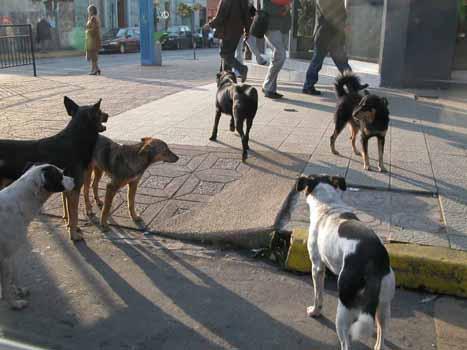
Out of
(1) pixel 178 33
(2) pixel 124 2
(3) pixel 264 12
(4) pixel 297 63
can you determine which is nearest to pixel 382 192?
(3) pixel 264 12

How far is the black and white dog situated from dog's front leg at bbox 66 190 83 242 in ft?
7.54

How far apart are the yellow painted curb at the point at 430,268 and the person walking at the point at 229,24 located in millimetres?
6525

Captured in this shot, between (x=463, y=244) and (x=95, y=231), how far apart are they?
11.3ft

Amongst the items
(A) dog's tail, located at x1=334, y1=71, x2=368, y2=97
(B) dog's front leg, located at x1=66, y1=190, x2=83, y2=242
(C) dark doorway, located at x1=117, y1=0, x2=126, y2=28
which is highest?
(C) dark doorway, located at x1=117, y1=0, x2=126, y2=28

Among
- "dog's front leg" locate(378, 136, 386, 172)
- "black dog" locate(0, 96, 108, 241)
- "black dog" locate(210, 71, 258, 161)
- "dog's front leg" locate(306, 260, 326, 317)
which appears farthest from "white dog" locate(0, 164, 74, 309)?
"dog's front leg" locate(378, 136, 386, 172)

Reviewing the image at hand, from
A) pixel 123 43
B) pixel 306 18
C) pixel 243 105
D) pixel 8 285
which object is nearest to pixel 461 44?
pixel 306 18

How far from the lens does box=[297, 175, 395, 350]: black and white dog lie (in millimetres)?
2787

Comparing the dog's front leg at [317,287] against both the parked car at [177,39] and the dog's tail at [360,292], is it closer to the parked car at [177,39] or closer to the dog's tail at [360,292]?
the dog's tail at [360,292]

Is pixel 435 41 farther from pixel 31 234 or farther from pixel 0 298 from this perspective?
pixel 0 298

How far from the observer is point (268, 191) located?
554cm

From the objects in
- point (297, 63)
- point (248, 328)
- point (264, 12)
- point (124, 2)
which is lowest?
point (248, 328)

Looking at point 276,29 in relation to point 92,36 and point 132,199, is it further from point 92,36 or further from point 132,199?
point 92,36

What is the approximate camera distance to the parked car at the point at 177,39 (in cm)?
3662

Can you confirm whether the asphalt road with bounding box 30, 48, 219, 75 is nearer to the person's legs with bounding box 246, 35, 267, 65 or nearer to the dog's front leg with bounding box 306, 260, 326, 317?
the person's legs with bounding box 246, 35, 267, 65
